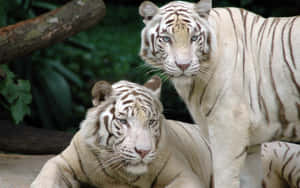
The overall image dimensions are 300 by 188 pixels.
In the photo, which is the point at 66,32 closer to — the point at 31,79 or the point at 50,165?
the point at 50,165

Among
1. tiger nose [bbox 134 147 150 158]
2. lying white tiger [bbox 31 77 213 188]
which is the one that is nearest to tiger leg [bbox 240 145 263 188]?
lying white tiger [bbox 31 77 213 188]

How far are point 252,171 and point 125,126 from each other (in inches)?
35.7

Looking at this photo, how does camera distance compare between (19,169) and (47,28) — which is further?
(47,28)

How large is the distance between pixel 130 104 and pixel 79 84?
3.80 metres

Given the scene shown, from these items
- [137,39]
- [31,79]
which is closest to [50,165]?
[31,79]

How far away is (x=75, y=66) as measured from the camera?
748 cm

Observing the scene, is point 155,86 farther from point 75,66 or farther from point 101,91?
point 75,66

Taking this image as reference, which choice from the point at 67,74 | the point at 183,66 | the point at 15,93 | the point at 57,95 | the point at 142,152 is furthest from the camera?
the point at 67,74

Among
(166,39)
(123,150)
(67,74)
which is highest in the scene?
(166,39)

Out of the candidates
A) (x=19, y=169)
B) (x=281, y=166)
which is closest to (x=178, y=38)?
(x=281, y=166)

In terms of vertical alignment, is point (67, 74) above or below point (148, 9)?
below

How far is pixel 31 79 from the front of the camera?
605 cm

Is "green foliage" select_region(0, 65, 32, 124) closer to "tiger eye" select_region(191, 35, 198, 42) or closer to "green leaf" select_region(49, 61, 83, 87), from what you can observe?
"tiger eye" select_region(191, 35, 198, 42)

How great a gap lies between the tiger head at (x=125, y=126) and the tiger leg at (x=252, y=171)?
60 centimetres
